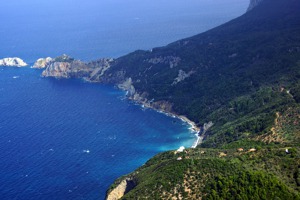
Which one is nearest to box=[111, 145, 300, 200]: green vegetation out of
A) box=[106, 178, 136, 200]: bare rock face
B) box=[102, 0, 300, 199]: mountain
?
box=[102, 0, 300, 199]: mountain

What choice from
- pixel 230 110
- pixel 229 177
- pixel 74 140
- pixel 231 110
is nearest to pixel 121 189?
pixel 229 177

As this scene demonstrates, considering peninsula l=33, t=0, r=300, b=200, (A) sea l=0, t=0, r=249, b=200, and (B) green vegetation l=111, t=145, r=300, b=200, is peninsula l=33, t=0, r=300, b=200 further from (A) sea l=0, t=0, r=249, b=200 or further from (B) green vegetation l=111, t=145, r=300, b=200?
(A) sea l=0, t=0, r=249, b=200

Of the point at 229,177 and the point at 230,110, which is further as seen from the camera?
the point at 230,110

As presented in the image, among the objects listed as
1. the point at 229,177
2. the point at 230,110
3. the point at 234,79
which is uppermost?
the point at 234,79

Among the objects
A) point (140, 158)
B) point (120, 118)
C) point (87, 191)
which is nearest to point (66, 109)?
point (120, 118)

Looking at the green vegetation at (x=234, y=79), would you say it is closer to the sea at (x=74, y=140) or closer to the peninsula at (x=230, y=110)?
the peninsula at (x=230, y=110)

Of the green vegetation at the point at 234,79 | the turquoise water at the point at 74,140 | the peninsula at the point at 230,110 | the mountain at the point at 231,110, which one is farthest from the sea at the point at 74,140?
the mountain at the point at 231,110

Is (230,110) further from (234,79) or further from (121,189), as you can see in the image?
(121,189)

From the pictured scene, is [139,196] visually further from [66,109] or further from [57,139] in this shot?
[66,109]
